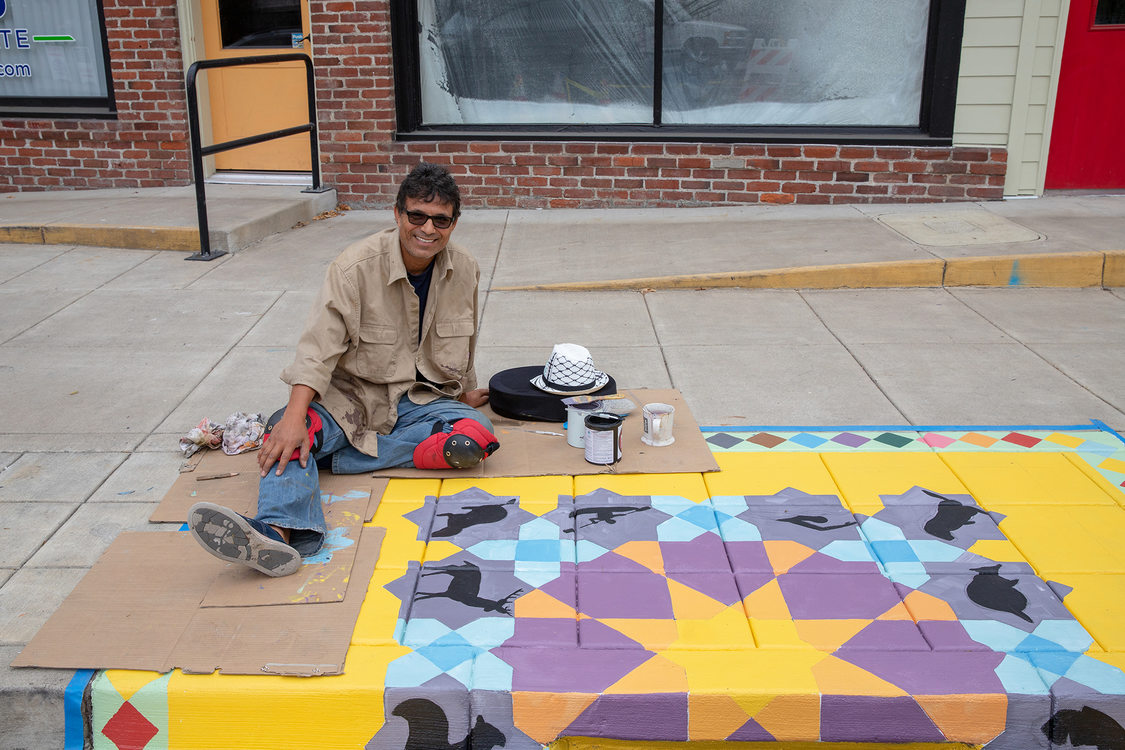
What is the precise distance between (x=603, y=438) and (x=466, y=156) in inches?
195

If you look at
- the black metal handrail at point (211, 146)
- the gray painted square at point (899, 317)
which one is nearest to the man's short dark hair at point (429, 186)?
the gray painted square at point (899, 317)

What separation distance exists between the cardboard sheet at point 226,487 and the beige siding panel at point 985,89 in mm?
6085

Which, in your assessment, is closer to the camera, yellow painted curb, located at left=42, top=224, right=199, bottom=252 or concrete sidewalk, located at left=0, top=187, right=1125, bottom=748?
concrete sidewalk, located at left=0, top=187, right=1125, bottom=748

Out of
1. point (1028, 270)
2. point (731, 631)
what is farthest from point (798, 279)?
point (731, 631)

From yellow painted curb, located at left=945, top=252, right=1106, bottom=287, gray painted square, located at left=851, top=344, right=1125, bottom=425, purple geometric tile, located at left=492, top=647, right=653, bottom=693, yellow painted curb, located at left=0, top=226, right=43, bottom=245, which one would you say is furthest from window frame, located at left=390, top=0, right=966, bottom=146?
purple geometric tile, located at left=492, top=647, right=653, bottom=693

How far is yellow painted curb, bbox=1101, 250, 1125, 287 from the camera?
245 inches

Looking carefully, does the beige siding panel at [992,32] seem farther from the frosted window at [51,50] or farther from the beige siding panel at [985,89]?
the frosted window at [51,50]

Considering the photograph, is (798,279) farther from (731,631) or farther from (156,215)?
(156,215)

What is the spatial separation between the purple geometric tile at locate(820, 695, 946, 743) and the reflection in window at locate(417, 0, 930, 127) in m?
6.36

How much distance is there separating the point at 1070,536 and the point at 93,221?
22.3ft

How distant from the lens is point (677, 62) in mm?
8117

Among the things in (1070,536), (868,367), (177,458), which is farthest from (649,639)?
(868,367)

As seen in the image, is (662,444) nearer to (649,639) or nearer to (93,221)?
(649,639)

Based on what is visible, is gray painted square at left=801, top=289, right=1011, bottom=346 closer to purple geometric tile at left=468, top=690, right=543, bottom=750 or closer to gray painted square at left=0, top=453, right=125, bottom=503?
purple geometric tile at left=468, top=690, right=543, bottom=750
